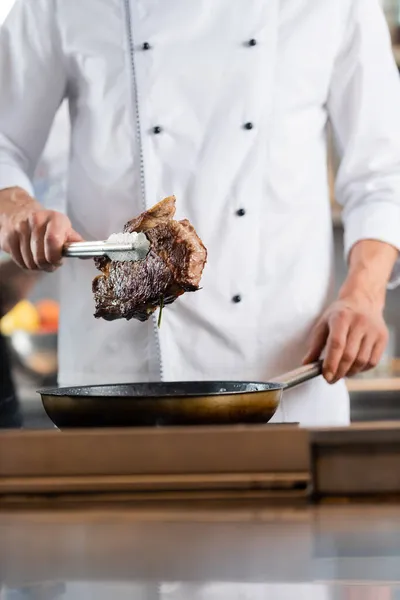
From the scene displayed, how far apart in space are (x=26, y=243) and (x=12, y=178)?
1.25 feet

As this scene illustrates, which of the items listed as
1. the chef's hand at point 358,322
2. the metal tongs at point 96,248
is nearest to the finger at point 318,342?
the chef's hand at point 358,322

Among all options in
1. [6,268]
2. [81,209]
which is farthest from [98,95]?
[6,268]

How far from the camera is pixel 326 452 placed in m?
0.79

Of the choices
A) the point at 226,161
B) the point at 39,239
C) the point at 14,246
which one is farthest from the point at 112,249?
the point at 226,161

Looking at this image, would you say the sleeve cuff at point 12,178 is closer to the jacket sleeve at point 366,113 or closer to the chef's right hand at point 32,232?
the chef's right hand at point 32,232

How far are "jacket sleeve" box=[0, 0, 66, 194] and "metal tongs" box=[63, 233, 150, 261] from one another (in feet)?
1.92

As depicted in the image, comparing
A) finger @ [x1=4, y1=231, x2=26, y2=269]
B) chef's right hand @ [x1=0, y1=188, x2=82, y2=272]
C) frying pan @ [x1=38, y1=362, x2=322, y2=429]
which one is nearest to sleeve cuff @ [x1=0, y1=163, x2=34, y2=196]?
chef's right hand @ [x1=0, y1=188, x2=82, y2=272]

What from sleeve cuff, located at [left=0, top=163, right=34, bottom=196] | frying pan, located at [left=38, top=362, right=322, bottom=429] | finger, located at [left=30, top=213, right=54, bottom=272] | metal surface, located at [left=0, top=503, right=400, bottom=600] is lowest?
metal surface, located at [left=0, top=503, right=400, bottom=600]

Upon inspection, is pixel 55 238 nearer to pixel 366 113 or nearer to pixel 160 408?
pixel 160 408

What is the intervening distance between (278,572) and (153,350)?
1160 mm

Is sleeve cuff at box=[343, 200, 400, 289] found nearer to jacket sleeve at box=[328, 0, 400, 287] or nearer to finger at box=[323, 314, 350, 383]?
jacket sleeve at box=[328, 0, 400, 287]

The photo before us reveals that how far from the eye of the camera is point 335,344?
1.56 m

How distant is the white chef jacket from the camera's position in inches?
70.5

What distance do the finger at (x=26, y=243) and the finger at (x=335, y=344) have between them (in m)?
0.49
